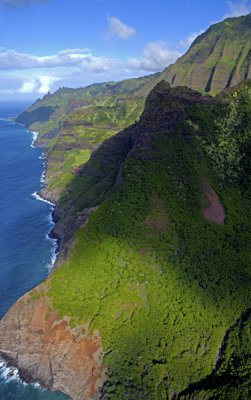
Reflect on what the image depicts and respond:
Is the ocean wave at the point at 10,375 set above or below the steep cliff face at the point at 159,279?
below

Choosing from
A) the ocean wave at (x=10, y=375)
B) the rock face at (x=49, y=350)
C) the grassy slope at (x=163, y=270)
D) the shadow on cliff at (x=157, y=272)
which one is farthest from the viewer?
the ocean wave at (x=10, y=375)

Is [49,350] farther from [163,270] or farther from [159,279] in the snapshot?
[163,270]

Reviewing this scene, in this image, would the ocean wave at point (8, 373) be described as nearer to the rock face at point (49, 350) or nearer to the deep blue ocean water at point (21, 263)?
the deep blue ocean water at point (21, 263)

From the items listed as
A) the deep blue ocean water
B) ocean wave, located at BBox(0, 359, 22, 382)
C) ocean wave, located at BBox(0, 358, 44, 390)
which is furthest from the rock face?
the deep blue ocean water

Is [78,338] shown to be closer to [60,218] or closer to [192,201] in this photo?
[192,201]

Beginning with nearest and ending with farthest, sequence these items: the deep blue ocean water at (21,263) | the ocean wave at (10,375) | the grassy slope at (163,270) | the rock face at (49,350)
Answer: the grassy slope at (163,270), the rock face at (49,350), the deep blue ocean water at (21,263), the ocean wave at (10,375)

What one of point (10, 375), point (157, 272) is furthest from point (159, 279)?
point (10, 375)

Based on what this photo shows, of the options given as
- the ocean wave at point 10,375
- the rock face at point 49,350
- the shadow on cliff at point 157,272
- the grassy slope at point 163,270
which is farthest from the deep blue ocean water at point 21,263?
the shadow on cliff at point 157,272
